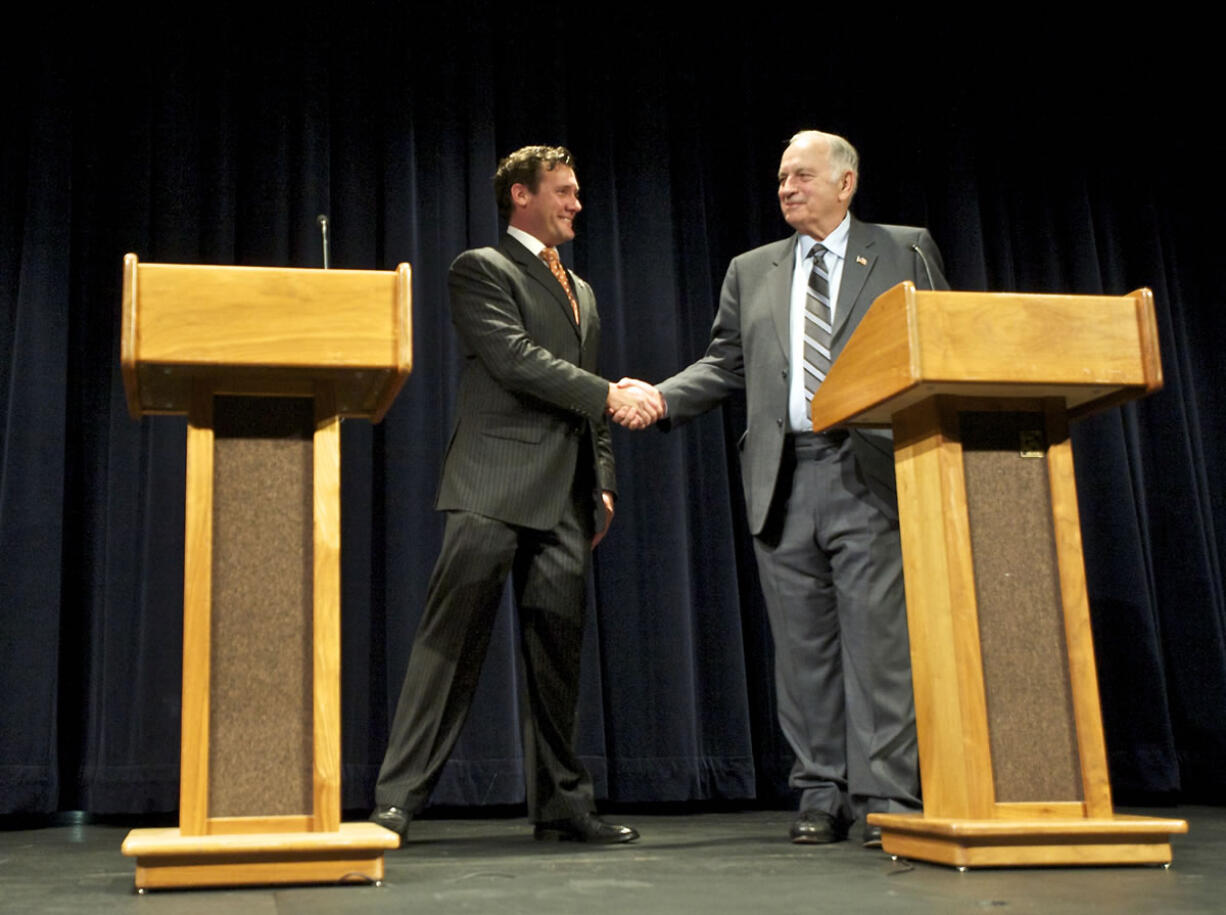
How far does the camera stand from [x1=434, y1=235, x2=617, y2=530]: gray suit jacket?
2.51 m

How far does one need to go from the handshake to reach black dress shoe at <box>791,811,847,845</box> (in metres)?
0.83

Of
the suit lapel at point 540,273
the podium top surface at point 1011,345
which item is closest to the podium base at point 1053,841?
the podium top surface at point 1011,345

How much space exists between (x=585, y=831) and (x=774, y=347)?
106 centimetres

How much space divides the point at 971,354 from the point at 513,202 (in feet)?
3.82

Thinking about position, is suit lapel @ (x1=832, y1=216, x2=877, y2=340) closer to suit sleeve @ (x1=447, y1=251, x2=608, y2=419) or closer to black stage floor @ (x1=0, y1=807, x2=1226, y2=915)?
suit sleeve @ (x1=447, y1=251, x2=608, y2=419)

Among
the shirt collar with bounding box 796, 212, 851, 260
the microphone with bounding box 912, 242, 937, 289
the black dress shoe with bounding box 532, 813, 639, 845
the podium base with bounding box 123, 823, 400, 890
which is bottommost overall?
the black dress shoe with bounding box 532, 813, 639, 845

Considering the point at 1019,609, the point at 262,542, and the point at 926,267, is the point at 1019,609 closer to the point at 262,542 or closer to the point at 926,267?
the point at 926,267

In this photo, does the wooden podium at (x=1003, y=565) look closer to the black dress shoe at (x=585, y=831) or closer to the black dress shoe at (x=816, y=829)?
the black dress shoe at (x=816, y=829)

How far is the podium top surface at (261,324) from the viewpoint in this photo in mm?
1831

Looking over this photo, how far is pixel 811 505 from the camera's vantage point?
8.67ft

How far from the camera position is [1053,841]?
1914mm

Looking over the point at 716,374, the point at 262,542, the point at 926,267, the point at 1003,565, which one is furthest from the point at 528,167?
the point at 1003,565

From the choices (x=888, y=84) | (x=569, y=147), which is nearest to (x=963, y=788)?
(x=569, y=147)

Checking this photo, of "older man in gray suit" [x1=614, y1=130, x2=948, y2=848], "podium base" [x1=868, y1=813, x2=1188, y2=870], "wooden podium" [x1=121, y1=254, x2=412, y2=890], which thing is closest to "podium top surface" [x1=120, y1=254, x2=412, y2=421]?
"wooden podium" [x1=121, y1=254, x2=412, y2=890]
